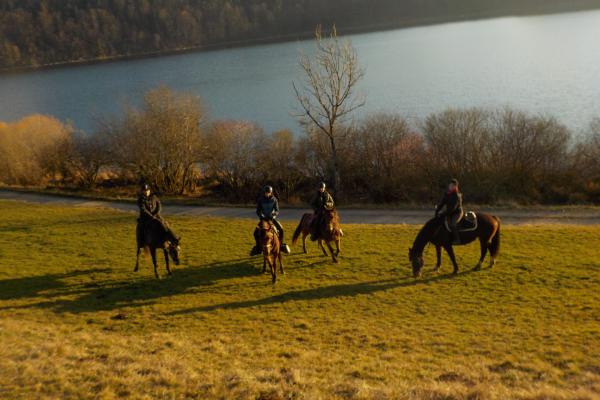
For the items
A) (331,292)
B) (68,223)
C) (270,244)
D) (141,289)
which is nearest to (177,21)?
(68,223)

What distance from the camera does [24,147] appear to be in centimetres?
4434

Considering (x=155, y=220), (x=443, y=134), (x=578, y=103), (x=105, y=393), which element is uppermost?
(x=578, y=103)

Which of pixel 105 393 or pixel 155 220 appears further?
pixel 155 220

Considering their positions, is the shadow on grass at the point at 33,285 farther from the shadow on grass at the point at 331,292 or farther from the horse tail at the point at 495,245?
the horse tail at the point at 495,245

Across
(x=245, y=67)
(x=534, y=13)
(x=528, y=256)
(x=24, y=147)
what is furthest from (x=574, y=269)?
(x=534, y=13)

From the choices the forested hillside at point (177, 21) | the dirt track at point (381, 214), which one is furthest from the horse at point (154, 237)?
the forested hillside at point (177, 21)

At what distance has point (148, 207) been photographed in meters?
16.6

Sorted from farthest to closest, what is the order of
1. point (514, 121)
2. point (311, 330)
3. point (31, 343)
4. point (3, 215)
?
point (514, 121) < point (3, 215) < point (311, 330) < point (31, 343)

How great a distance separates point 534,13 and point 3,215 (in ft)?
397

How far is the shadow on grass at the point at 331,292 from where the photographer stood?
14.5m

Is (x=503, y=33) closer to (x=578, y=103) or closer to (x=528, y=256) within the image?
(x=578, y=103)

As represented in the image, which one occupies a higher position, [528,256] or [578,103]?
[578,103]

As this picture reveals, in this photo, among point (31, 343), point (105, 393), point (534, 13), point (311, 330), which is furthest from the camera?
point (534, 13)

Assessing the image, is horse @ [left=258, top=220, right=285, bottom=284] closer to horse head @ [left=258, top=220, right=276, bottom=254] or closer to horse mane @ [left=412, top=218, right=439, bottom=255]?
horse head @ [left=258, top=220, right=276, bottom=254]
